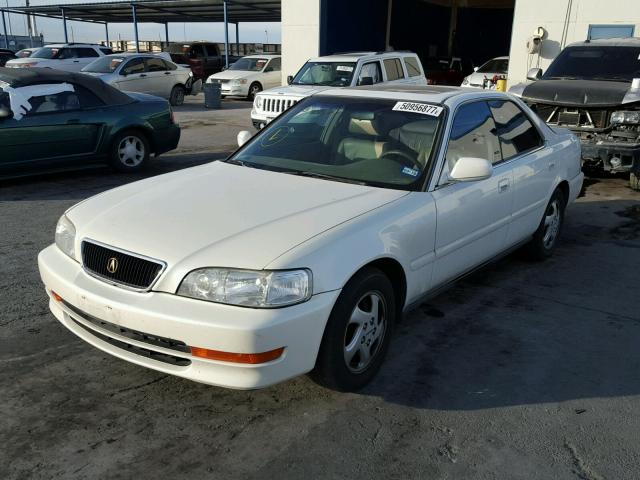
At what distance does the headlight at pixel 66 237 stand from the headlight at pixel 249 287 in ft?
3.01

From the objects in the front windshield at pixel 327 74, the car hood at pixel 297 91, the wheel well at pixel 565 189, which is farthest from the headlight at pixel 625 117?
the front windshield at pixel 327 74

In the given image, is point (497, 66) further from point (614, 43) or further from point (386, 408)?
point (386, 408)

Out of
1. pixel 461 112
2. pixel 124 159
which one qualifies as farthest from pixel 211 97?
pixel 461 112

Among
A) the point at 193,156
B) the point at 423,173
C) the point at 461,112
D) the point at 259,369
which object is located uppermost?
the point at 461,112

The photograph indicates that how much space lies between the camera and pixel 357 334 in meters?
3.25

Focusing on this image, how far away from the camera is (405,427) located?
10.1ft

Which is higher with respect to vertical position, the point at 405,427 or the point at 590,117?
the point at 590,117

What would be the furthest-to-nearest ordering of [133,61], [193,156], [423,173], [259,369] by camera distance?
[133,61] → [193,156] → [423,173] → [259,369]

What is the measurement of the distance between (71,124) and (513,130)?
577 cm

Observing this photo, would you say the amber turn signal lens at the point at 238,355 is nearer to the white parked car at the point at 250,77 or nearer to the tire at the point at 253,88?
the white parked car at the point at 250,77

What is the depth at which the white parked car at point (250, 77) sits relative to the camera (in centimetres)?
2133

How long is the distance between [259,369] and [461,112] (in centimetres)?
240

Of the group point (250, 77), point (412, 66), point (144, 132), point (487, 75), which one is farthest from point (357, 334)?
point (250, 77)

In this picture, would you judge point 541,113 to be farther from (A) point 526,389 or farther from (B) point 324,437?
(B) point 324,437
